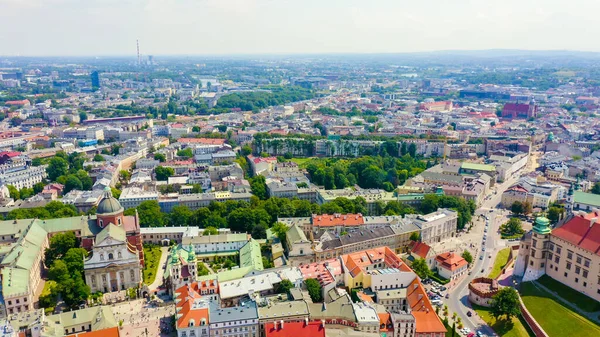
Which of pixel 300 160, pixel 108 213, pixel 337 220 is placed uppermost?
pixel 108 213

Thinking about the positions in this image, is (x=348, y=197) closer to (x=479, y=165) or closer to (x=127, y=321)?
(x=479, y=165)

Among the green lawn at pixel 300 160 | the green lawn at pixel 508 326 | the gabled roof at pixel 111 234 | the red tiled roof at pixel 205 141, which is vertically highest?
the gabled roof at pixel 111 234

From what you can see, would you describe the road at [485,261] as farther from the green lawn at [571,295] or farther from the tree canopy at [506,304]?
the green lawn at [571,295]

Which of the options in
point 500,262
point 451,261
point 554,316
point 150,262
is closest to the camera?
point 554,316

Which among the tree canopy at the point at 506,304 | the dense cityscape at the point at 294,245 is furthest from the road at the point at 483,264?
the tree canopy at the point at 506,304

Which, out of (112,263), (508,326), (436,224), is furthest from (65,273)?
(436,224)

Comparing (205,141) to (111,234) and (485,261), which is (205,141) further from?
(485,261)
